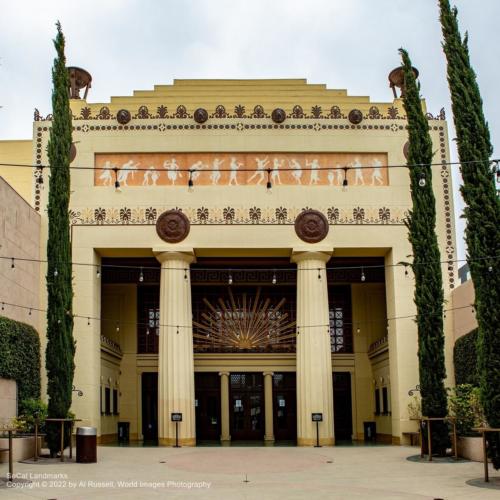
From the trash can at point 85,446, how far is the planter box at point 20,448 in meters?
1.73

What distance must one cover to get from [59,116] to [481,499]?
1647 cm

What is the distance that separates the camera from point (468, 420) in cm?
2188

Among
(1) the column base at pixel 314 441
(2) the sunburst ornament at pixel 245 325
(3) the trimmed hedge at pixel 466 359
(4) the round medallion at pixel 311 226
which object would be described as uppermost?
(4) the round medallion at pixel 311 226

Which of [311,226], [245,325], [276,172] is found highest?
[276,172]

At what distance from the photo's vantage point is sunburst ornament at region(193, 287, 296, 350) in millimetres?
33719

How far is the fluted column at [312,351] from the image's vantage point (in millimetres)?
28719

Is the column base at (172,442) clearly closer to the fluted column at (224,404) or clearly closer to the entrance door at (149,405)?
the fluted column at (224,404)

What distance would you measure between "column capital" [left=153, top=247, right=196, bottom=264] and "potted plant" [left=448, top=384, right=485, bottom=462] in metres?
10.9

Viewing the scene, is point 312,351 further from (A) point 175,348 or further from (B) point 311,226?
(A) point 175,348

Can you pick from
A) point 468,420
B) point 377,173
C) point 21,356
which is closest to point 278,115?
point 377,173

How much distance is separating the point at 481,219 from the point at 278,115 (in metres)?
14.9

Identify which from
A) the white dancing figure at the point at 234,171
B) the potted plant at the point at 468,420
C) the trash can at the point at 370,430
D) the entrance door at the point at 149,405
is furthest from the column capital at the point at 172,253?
the trash can at the point at 370,430

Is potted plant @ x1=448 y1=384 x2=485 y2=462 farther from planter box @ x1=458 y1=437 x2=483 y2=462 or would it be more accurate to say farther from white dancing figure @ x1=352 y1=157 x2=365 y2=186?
white dancing figure @ x1=352 y1=157 x2=365 y2=186

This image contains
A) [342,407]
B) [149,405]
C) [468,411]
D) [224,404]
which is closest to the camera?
[468,411]
